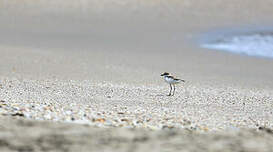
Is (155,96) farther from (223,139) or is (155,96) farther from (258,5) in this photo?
(258,5)

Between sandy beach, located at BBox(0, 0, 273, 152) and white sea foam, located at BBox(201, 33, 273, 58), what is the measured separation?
3.32 feet

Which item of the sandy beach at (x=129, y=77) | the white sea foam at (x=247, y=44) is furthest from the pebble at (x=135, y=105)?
the white sea foam at (x=247, y=44)

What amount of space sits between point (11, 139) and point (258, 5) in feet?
89.9

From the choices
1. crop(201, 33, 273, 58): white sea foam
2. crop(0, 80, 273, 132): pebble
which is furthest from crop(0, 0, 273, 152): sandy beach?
crop(201, 33, 273, 58): white sea foam

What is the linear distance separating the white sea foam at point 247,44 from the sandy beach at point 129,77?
101cm

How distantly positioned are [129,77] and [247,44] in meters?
9.35

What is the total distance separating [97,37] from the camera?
23.6 meters

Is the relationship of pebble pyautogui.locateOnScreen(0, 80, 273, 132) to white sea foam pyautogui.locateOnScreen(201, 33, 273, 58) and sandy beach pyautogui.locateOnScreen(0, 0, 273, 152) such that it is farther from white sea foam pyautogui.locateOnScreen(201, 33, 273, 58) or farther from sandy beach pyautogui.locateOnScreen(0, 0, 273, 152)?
white sea foam pyautogui.locateOnScreen(201, 33, 273, 58)

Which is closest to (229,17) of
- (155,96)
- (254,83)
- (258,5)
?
(258,5)

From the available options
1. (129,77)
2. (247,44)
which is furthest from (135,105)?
(247,44)

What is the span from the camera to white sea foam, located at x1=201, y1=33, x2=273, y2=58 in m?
21.5

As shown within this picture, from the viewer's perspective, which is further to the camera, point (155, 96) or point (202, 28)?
point (202, 28)

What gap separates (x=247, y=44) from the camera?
906 inches

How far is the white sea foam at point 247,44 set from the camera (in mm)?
21481
